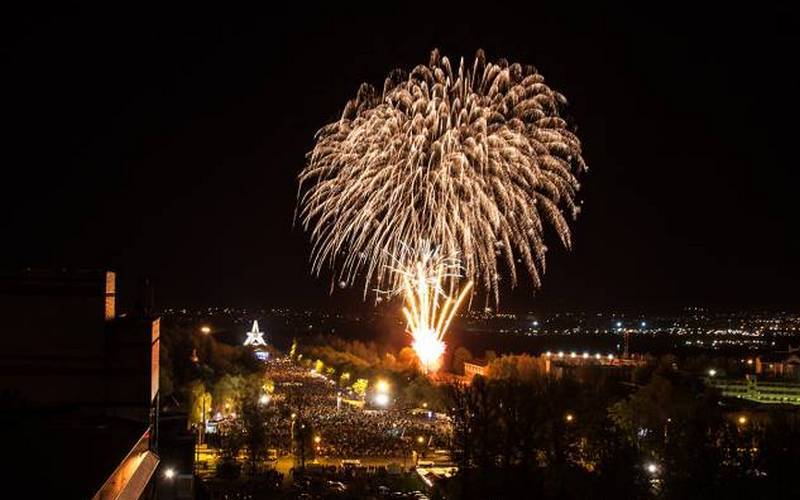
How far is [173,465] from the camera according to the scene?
1941 centimetres

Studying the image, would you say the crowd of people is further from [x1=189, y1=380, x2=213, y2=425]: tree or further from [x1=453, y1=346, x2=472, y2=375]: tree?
[x1=453, y1=346, x2=472, y2=375]: tree

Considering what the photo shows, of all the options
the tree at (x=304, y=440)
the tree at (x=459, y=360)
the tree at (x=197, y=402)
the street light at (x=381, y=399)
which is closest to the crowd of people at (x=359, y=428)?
the tree at (x=304, y=440)

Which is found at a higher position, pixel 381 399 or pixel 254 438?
pixel 254 438

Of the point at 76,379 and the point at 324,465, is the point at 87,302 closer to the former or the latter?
the point at 76,379

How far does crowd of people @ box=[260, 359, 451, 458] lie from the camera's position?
29219mm

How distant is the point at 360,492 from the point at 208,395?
18963 mm

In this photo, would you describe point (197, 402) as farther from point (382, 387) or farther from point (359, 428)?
point (382, 387)

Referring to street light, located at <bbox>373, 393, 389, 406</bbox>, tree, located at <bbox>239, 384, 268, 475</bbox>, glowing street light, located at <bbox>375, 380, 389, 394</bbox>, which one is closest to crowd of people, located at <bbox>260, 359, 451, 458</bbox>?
tree, located at <bbox>239, 384, 268, 475</bbox>

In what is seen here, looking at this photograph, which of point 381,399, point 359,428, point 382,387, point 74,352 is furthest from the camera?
point 382,387

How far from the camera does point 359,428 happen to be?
Answer: 33.2m

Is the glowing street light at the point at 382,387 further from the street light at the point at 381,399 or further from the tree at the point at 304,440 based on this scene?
the tree at the point at 304,440

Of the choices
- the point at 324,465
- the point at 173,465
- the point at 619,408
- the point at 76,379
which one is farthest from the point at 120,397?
the point at 619,408

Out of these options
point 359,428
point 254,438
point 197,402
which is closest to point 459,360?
point 197,402

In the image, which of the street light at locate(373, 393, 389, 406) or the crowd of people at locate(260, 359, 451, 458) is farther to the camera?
the street light at locate(373, 393, 389, 406)
